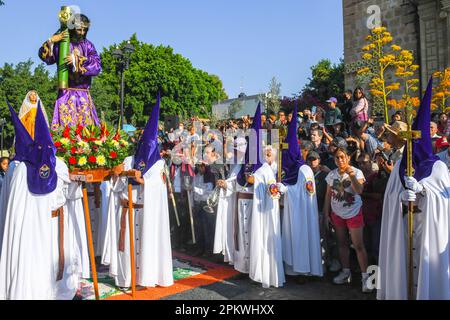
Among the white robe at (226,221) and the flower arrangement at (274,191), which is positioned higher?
the flower arrangement at (274,191)

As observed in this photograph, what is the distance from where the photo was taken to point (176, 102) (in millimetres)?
40156

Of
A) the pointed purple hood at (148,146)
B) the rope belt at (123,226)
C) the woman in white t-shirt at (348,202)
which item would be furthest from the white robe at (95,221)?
the woman in white t-shirt at (348,202)

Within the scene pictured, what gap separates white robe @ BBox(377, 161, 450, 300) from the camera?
4.28 meters

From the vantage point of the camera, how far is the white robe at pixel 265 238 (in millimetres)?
5980

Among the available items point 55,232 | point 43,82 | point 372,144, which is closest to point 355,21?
point 372,144

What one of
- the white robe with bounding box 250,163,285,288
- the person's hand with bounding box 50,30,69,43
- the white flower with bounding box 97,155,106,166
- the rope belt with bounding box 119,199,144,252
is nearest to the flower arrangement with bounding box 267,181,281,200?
the white robe with bounding box 250,163,285,288

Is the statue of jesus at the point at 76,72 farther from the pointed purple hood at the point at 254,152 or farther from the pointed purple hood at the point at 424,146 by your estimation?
the pointed purple hood at the point at 424,146

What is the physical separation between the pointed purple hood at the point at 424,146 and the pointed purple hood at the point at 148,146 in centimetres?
348

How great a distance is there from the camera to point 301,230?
6340 mm

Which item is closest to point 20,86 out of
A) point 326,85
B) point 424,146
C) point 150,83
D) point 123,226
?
point 150,83

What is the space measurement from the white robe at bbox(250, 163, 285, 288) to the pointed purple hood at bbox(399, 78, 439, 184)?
2.18 meters

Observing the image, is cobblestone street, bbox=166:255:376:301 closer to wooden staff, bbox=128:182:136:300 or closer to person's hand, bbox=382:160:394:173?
wooden staff, bbox=128:182:136:300

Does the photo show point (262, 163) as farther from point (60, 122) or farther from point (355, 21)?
point (355, 21)

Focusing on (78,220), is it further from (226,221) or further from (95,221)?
(226,221)
